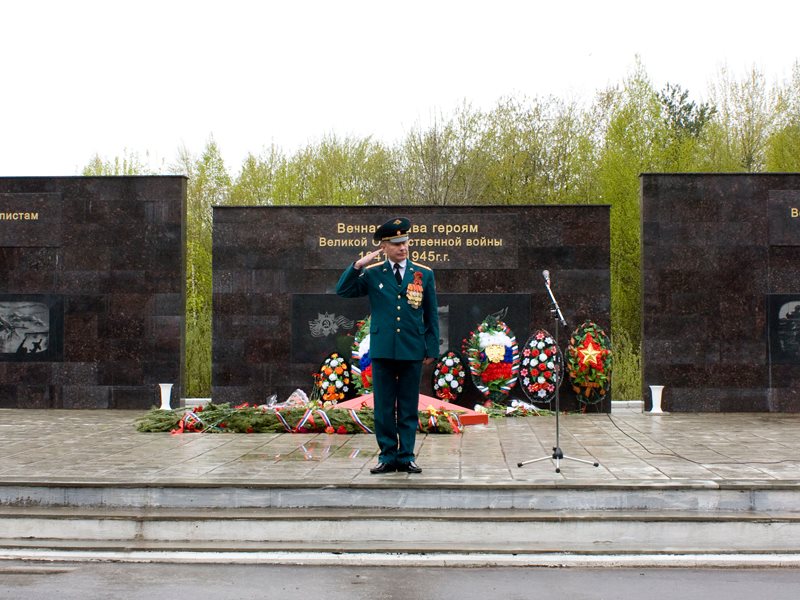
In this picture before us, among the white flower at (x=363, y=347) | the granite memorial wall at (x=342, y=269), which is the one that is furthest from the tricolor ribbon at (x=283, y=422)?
the granite memorial wall at (x=342, y=269)

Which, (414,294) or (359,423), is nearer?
(414,294)

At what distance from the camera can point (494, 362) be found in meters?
12.2

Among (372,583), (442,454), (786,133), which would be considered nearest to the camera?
(372,583)

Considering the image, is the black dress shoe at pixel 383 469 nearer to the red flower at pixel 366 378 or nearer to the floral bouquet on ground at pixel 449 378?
the red flower at pixel 366 378

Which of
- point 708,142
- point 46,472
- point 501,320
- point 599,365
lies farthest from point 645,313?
point 708,142

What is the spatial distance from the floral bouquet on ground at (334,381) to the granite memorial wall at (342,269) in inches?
Result: 14.7

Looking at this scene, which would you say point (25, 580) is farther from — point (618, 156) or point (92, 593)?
point (618, 156)

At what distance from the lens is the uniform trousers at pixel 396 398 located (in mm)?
6953

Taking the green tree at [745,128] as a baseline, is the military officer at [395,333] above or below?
below

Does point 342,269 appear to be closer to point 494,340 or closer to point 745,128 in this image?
point 494,340

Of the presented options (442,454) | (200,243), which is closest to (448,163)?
(200,243)

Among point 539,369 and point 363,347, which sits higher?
point 363,347

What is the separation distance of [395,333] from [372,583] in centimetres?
247

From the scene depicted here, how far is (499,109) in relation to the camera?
99.5ft
